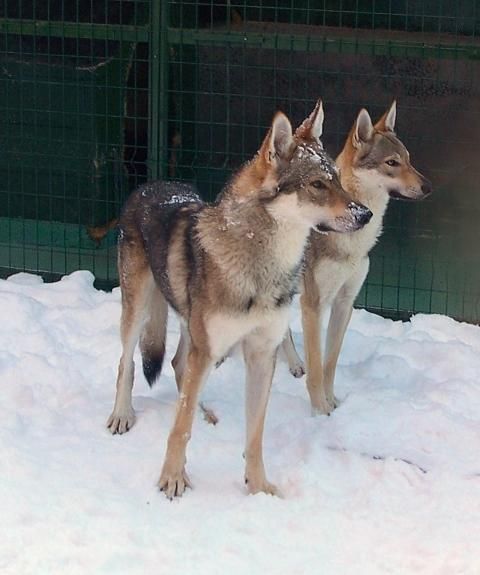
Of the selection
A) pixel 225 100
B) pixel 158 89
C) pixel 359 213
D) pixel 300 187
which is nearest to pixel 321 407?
pixel 359 213

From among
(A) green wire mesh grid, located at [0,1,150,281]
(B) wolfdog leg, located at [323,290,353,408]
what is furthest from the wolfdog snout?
(A) green wire mesh grid, located at [0,1,150,281]

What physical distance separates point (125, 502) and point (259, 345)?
90 cm

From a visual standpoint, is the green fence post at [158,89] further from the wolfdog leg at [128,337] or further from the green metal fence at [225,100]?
the wolfdog leg at [128,337]

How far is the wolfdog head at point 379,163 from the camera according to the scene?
20.4ft

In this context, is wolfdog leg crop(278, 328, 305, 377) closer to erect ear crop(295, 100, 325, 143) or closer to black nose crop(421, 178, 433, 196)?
black nose crop(421, 178, 433, 196)

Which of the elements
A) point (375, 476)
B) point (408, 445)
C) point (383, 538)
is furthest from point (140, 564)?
point (408, 445)

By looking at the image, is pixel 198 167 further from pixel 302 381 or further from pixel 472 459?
pixel 472 459

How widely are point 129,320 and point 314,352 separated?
1.04 meters

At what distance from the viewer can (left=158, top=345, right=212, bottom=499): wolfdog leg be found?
5.13 metres

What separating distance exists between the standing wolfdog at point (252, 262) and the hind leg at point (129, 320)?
378mm

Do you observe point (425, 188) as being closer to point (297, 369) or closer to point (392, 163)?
point (392, 163)

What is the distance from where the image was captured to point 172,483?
204 inches

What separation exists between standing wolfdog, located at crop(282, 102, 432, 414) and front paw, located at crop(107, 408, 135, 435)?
3.19 ft

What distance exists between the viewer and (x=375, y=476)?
5371 mm
